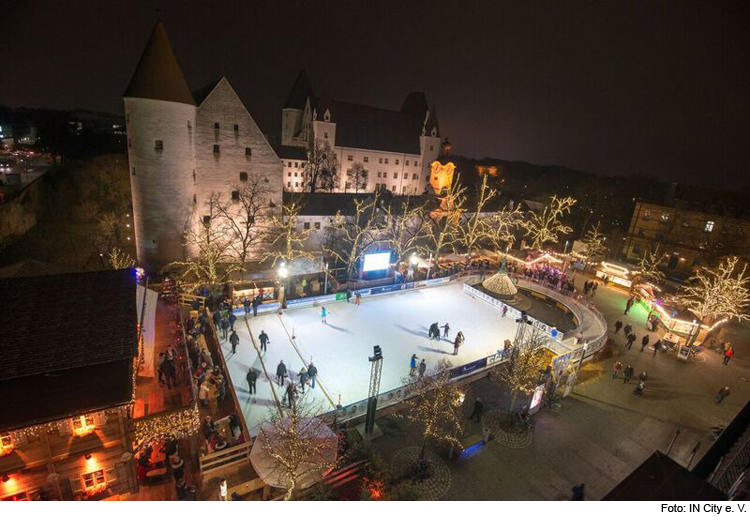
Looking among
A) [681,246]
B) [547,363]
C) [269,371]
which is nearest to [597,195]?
[681,246]

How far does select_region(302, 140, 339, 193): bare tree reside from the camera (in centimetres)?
4788

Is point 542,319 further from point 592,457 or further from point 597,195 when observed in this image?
point 597,195

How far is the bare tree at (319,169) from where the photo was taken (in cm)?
4788

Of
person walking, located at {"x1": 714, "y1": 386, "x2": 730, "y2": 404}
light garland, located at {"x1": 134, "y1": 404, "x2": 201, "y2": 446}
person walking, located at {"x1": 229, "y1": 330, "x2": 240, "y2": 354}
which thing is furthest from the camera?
person walking, located at {"x1": 714, "y1": 386, "x2": 730, "y2": 404}

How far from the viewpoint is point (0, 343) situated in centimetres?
808

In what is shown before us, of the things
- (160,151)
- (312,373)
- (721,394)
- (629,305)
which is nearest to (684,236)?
(629,305)

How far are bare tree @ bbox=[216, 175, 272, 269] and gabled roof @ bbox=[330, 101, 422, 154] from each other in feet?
77.5

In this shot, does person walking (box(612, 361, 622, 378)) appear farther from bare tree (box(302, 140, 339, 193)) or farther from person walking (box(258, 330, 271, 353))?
bare tree (box(302, 140, 339, 193))

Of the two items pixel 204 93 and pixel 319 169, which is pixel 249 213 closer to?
pixel 204 93

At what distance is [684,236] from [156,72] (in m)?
48.9

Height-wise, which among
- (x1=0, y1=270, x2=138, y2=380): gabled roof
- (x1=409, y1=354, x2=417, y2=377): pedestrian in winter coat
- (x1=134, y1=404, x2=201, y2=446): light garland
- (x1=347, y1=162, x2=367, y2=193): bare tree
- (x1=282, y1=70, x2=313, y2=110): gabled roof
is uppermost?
(x1=282, y1=70, x2=313, y2=110): gabled roof

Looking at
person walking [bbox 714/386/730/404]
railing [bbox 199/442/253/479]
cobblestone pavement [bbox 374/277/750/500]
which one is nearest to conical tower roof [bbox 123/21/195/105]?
railing [bbox 199/442/253/479]

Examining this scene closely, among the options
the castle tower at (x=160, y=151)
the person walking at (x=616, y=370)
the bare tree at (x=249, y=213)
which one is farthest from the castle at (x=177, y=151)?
the person walking at (x=616, y=370)

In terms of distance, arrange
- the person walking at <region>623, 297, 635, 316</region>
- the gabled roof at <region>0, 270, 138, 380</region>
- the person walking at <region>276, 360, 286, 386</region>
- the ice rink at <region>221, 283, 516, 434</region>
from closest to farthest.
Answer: the gabled roof at <region>0, 270, 138, 380</region> → the person walking at <region>276, 360, 286, 386</region> → the ice rink at <region>221, 283, 516, 434</region> → the person walking at <region>623, 297, 635, 316</region>
